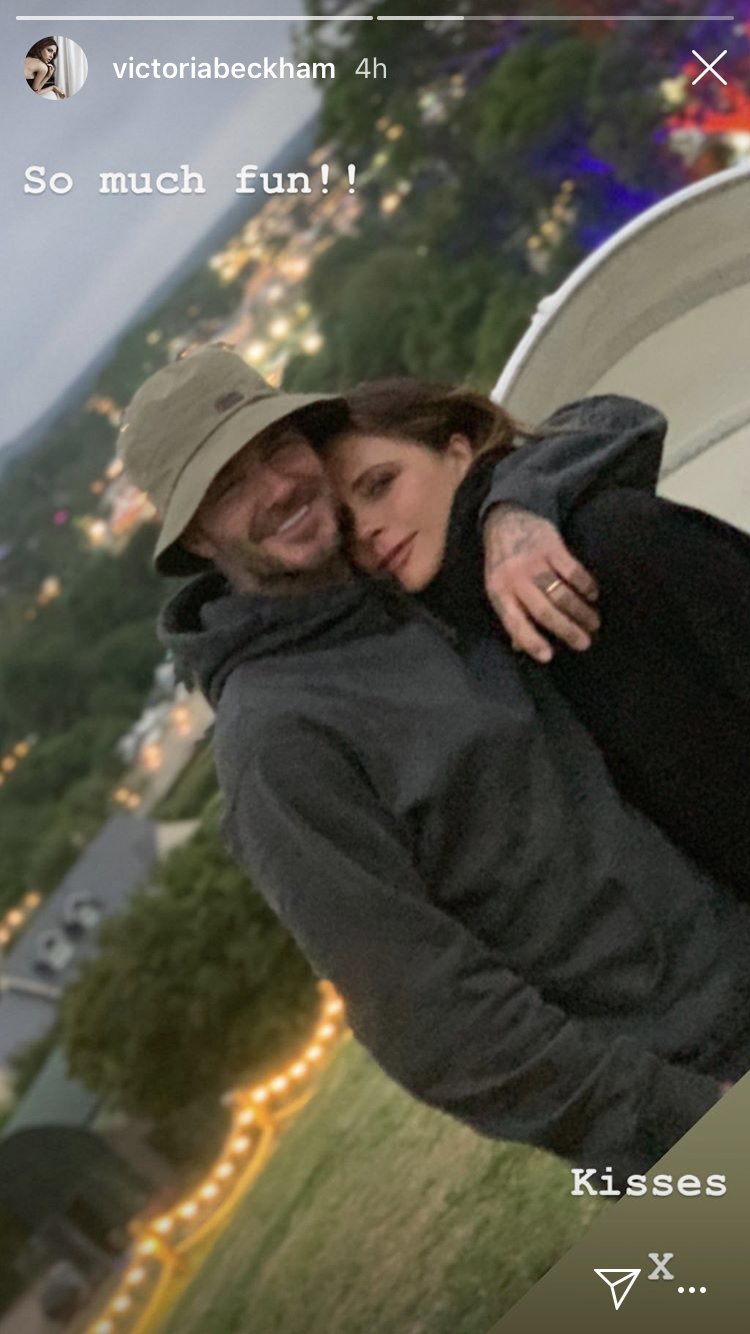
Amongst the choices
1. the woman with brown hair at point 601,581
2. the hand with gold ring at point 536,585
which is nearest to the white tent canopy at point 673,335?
the woman with brown hair at point 601,581

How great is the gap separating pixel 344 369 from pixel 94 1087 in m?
0.62

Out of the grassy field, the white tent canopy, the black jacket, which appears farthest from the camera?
the white tent canopy

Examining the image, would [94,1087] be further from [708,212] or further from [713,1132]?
[708,212]

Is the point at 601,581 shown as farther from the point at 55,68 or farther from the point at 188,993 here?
the point at 55,68

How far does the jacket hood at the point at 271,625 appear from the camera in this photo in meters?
0.74

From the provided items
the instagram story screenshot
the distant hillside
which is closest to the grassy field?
the instagram story screenshot

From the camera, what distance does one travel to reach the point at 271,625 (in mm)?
738

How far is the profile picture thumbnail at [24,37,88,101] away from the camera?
0.85 metres

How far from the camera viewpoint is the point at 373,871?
26.6 inches

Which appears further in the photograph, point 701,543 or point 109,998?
point 109,998

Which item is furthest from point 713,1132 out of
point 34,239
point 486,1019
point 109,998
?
point 34,239

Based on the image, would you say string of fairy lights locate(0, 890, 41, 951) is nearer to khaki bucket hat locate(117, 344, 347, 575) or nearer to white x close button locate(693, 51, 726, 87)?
khaki bucket hat locate(117, 344, 347, 575)

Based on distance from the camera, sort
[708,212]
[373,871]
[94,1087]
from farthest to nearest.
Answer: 1. [708,212]
2. [94,1087]
3. [373,871]

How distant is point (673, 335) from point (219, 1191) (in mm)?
844
